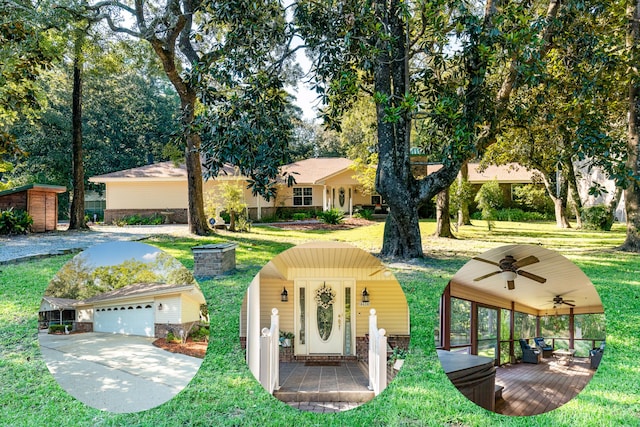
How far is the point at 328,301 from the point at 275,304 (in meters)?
0.30

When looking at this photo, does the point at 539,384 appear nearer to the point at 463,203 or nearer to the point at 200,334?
the point at 200,334

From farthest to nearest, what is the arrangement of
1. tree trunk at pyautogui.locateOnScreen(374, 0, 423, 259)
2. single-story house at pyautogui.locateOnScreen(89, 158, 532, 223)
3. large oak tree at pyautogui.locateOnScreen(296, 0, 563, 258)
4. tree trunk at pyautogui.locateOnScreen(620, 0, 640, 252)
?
single-story house at pyautogui.locateOnScreen(89, 158, 532, 223), tree trunk at pyautogui.locateOnScreen(620, 0, 640, 252), tree trunk at pyautogui.locateOnScreen(374, 0, 423, 259), large oak tree at pyautogui.locateOnScreen(296, 0, 563, 258)

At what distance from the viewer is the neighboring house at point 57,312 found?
2807mm

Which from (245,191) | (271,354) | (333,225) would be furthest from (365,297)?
(245,191)

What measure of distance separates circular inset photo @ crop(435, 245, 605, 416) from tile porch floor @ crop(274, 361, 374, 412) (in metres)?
0.61

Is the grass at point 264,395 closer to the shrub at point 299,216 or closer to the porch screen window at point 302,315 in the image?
the porch screen window at point 302,315

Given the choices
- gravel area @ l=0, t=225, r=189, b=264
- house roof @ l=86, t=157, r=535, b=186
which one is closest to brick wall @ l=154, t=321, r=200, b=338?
gravel area @ l=0, t=225, r=189, b=264

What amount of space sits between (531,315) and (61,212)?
17.5 m

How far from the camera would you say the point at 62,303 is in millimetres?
2840

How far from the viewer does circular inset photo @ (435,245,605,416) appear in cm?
218

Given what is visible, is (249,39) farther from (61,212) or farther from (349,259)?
(61,212)

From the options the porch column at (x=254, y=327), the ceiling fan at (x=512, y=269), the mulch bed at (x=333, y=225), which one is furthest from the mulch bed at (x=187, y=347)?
the mulch bed at (x=333, y=225)

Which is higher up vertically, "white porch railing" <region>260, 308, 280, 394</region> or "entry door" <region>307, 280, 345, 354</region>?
"entry door" <region>307, 280, 345, 354</region>

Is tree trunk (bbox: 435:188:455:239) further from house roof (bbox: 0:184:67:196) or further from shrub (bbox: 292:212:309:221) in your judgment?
house roof (bbox: 0:184:67:196)
